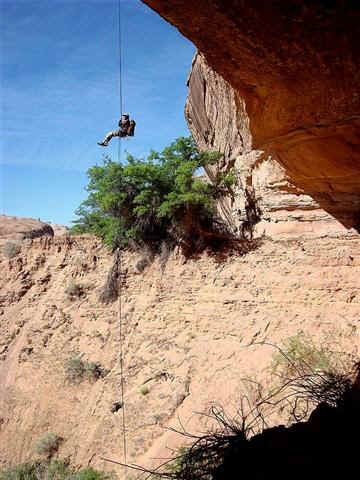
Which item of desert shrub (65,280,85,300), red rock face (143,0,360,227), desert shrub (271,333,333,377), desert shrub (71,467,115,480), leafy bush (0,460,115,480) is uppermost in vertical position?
red rock face (143,0,360,227)

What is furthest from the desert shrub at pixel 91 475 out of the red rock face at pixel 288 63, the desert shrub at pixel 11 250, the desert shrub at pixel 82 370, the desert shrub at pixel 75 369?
the desert shrub at pixel 11 250

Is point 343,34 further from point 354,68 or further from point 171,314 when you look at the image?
point 171,314

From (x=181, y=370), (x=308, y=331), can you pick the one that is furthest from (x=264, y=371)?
(x=181, y=370)

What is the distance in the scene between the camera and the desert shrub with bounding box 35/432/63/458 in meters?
8.07

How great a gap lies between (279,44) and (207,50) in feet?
1.63

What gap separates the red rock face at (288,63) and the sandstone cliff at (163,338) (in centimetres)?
409

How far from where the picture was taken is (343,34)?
1.87 metres

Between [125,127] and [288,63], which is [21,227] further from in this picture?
[288,63]

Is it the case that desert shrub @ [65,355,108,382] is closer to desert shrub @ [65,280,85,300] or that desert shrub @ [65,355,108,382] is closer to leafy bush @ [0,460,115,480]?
leafy bush @ [0,460,115,480]

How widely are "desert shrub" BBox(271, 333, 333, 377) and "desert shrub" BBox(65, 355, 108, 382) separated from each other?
5.36 m

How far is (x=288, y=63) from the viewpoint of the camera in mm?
2215

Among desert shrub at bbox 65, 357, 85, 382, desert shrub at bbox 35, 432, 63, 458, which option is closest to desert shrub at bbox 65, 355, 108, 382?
desert shrub at bbox 65, 357, 85, 382

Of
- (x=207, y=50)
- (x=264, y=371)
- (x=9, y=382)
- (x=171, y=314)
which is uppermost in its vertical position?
(x=207, y=50)

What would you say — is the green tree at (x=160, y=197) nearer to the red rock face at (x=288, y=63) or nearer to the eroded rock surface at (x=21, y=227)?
the red rock face at (x=288, y=63)
